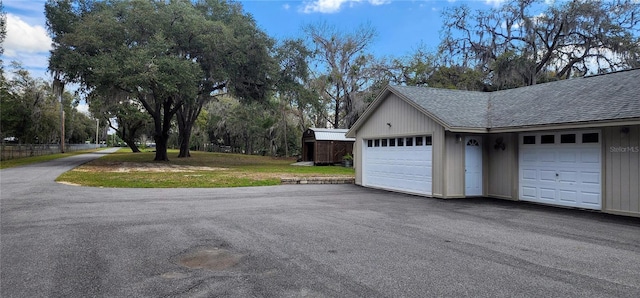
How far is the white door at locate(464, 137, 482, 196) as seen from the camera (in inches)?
437

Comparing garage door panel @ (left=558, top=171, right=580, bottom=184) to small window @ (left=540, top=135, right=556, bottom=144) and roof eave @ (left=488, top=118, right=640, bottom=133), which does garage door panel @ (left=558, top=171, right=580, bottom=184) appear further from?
roof eave @ (left=488, top=118, right=640, bottom=133)

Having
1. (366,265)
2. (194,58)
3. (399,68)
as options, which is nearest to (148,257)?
(366,265)

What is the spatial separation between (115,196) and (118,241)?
5224 millimetres

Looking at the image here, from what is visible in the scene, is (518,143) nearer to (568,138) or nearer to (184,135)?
→ (568,138)

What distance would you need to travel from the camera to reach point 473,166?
11.2 meters

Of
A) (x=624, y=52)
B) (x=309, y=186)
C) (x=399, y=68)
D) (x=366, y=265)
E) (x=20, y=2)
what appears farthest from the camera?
(x=399, y=68)

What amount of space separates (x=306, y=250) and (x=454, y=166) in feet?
23.5

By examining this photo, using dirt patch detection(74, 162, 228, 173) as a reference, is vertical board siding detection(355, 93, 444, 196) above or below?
above

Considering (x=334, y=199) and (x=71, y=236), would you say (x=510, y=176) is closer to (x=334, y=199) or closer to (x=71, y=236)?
(x=334, y=199)

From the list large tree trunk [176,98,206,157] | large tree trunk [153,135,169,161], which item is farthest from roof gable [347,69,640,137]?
large tree trunk [176,98,206,157]

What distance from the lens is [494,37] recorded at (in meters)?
23.3

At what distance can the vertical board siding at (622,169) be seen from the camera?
791 centimetres

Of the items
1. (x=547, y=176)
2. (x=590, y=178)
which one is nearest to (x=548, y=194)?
(x=547, y=176)

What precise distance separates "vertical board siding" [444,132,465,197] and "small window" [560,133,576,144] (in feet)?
8.17
